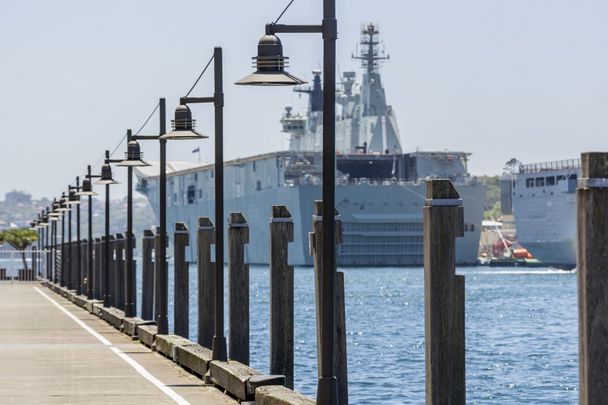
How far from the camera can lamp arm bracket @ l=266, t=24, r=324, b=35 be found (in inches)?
509

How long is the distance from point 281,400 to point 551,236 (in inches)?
5604

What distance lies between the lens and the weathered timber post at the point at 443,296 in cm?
1074

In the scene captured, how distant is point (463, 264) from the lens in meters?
172

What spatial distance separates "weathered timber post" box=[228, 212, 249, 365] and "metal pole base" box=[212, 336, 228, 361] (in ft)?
0.42

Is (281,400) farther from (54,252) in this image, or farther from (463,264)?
(463,264)

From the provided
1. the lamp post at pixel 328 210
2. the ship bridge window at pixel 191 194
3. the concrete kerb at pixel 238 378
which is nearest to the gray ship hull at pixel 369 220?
the ship bridge window at pixel 191 194

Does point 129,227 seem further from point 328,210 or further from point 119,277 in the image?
point 328,210

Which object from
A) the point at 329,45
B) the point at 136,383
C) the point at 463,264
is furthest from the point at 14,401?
the point at 463,264

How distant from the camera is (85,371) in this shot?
19938mm

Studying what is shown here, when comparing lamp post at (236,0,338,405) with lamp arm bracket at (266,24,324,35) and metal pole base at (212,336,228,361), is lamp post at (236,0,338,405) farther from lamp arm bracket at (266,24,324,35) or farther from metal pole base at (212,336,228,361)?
metal pole base at (212,336,228,361)

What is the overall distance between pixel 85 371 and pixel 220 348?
7.75ft

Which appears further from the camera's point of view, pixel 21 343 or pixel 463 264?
pixel 463 264

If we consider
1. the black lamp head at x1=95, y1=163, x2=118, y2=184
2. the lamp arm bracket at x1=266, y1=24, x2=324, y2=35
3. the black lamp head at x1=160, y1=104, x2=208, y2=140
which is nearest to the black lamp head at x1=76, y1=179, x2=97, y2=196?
the black lamp head at x1=95, y1=163, x2=118, y2=184

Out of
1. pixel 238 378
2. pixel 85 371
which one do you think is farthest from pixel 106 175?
pixel 238 378
